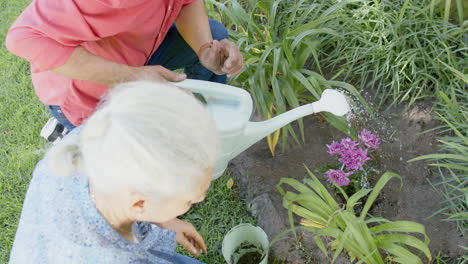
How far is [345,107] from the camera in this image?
63.9 inches

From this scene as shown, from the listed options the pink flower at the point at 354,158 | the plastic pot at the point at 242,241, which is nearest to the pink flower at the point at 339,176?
the pink flower at the point at 354,158

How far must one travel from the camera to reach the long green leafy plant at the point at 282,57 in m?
1.96

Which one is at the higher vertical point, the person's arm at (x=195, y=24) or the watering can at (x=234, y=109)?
the person's arm at (x=195, y=24)

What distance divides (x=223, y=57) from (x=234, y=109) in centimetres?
32

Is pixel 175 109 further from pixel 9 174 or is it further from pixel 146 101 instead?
pixel 9 174

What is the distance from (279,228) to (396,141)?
0.64m

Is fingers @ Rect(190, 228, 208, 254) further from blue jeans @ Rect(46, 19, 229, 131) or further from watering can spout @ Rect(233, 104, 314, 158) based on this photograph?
blue jeans @ Rect(46, 19, 229, 131)

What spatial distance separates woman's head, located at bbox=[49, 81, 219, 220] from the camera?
87 centimetres

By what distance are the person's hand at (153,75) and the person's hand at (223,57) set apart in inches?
9.6

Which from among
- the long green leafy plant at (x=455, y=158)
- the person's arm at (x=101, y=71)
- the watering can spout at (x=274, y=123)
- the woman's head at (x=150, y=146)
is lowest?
the long green leafy plant at (x=455, y=158)

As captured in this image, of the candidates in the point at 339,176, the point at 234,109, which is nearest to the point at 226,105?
the point at 234,109

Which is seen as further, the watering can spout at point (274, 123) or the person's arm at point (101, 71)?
the watering can spout at point (274, 123)

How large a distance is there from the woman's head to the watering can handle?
555 mm

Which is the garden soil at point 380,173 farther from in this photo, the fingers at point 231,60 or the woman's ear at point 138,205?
the woman's ear at point 138,205
